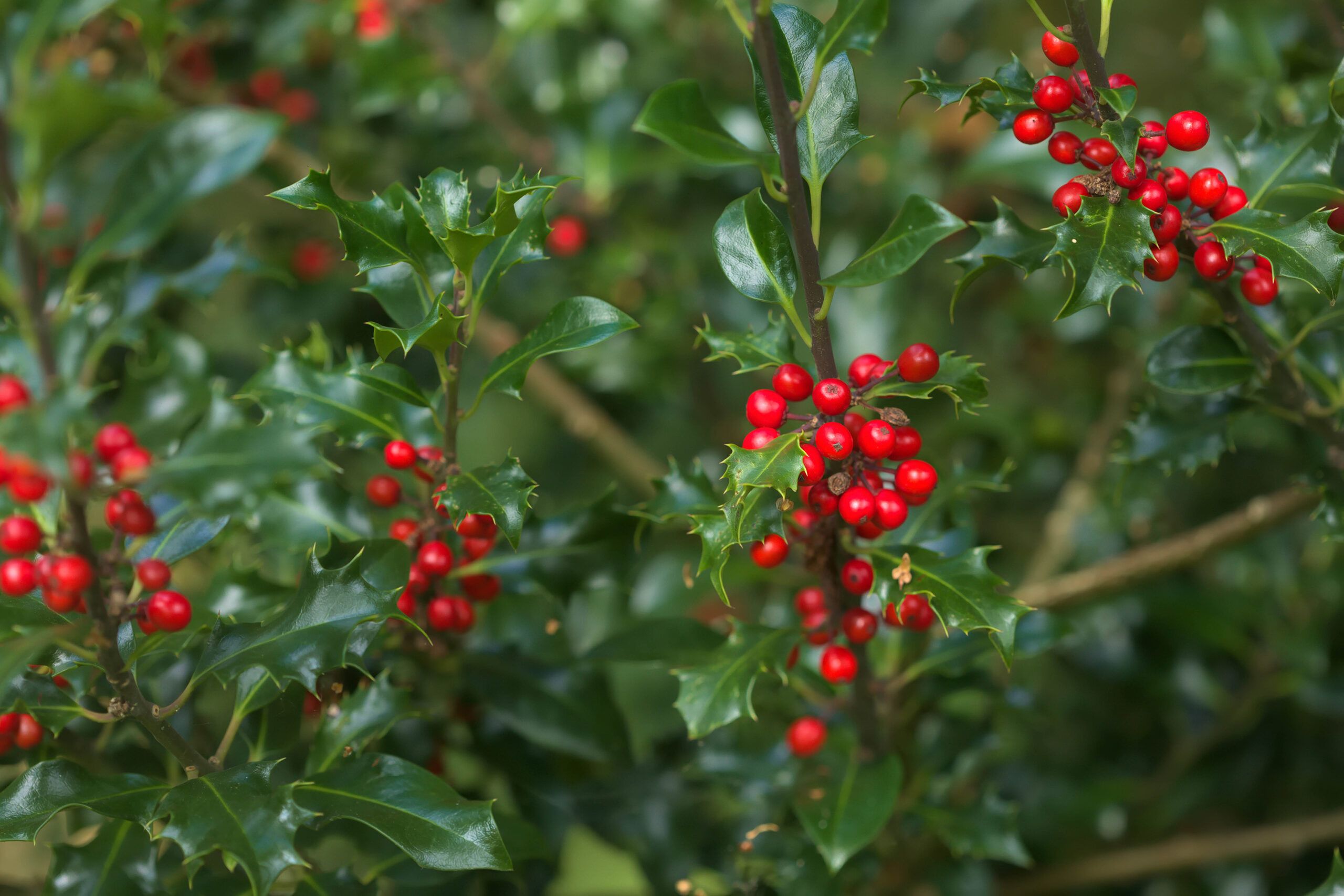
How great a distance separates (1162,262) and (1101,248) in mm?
77

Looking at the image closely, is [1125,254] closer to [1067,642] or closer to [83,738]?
[1067,642]

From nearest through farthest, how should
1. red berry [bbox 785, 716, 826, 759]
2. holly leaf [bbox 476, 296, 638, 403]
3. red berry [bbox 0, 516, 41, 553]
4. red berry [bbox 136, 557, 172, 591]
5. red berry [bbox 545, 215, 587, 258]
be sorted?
red berry [bbox 0, 516, 41, 553]
red berry [bbox 136, 557, 172, 591]
holly leaf [bbox 476, 296, 638, 403]
red berry [bbox 785, 716, 826, 759]
red berry [bbox 545, 215, 587, 258]

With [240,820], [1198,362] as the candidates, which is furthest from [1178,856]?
[240,820]

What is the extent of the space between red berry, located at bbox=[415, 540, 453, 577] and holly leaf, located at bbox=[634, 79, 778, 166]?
0.47 meters

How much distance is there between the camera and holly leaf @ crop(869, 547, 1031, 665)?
33.4 inches

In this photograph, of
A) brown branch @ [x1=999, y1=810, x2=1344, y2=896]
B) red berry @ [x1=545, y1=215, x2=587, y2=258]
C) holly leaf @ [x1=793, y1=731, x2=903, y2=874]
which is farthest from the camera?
red berry @ [x1=545, y1=215, x2=587, y2=258]

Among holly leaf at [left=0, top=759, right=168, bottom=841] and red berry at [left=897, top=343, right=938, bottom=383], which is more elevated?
red berry at [left=897, top=343, right=938, bottom=383]

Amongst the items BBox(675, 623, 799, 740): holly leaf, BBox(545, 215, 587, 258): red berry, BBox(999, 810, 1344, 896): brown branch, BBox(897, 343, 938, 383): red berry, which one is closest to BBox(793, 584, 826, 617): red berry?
BBox(675, 623, 799, 740): holly leaf

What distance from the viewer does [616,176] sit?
69.0 inches

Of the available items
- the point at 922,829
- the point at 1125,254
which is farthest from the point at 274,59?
the point at 922,829

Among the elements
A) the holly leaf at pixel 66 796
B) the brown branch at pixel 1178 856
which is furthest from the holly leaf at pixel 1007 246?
the brown branch at pixel 1178 856

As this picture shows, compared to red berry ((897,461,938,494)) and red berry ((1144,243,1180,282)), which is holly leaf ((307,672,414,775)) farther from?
red berry ((1144,243,1180,282))

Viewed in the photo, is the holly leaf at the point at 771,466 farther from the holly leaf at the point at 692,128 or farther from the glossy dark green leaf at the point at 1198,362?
the glossy dark green leaf at the point at 1198,362

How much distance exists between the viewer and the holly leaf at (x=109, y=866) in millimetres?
894
